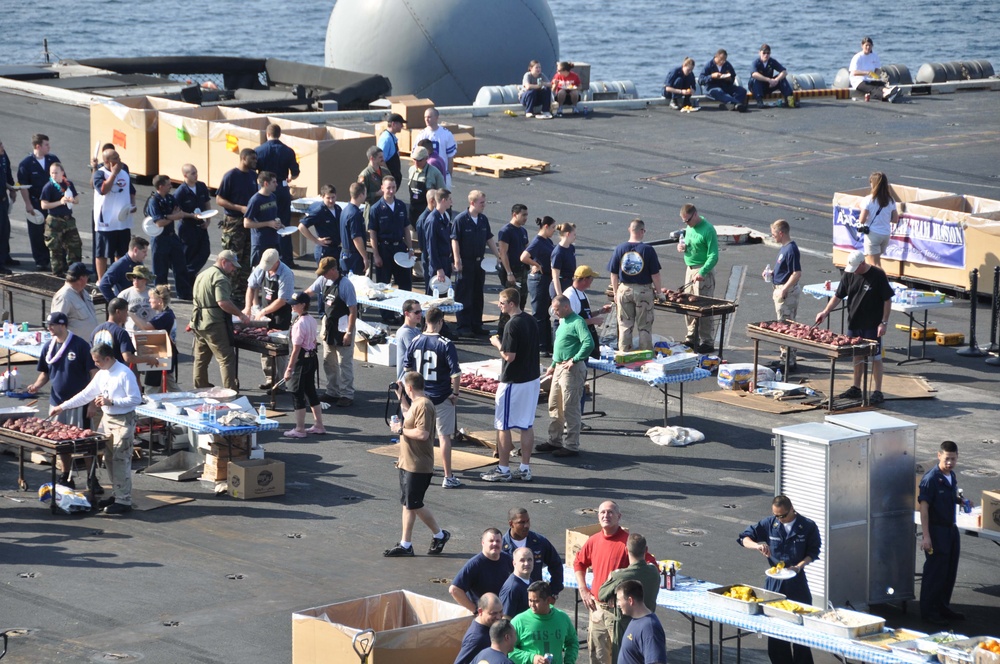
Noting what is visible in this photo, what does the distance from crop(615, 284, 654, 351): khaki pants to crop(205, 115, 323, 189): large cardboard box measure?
34.6ft

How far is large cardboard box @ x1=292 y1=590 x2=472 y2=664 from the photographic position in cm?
1105

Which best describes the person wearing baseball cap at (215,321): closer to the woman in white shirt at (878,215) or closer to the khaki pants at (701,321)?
the khaki pants at (701,321)

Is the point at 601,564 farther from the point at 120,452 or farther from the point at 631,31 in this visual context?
the point at 631,31

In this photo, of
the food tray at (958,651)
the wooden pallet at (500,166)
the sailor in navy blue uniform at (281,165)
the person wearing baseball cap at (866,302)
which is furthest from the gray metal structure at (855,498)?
the wooden pallet at (500,166)

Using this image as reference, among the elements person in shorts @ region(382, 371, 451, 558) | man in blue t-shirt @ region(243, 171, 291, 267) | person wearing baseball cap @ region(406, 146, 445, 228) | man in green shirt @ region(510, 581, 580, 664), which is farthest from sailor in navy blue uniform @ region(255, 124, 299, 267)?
man in green shirt @ region(510, 581, 580, 664)

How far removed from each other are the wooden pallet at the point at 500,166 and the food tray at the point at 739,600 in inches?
827

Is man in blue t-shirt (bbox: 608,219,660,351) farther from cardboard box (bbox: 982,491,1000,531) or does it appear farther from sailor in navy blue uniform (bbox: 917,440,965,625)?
sailor in navy blue uniform (bbox: 917,440,965,625)

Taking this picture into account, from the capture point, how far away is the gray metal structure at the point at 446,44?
51.3 metres

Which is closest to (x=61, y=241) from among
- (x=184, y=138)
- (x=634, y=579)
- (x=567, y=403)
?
(x=184, y=138)

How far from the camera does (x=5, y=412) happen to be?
17000 millimetres

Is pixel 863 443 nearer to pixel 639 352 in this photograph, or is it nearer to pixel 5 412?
pixel 639 352

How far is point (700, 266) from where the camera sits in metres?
21.6

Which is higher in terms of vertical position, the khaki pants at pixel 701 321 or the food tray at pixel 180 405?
the khaki pants at pixel 701 321

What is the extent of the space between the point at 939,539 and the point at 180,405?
25.5 ft
